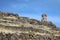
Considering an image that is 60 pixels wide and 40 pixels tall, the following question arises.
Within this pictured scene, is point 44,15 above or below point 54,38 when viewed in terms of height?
above

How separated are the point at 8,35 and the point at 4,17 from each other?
1045 inches

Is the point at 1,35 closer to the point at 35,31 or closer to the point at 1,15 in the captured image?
the point at 35,31

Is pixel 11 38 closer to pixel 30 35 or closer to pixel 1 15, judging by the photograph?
pixel 30 35

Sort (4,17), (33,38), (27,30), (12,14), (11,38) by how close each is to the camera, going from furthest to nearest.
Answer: (12,14)
(4,17)
(27,30)
(33,38)
(11,38)

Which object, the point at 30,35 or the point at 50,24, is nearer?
the point at 30,35

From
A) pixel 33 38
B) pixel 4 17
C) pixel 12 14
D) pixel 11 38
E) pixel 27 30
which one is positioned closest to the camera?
pixel 11 38

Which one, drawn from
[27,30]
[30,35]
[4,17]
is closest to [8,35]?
[30,35]

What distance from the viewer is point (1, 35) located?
165 ft

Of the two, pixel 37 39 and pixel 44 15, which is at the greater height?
pixel 44 15

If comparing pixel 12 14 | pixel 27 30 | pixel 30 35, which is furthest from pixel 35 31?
pixel 12 14

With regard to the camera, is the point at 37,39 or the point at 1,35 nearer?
the point at 1,35

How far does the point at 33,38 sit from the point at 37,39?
2.94 feet

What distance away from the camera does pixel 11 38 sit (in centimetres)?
5038

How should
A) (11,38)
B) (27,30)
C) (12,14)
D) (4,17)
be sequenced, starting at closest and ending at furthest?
(11,38) < (27,30) < (4,17) < (12,14)
